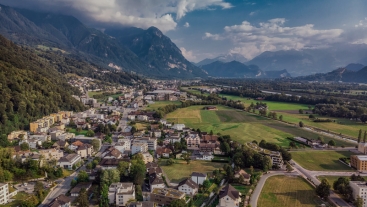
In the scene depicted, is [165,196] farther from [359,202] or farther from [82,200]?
[359,202]

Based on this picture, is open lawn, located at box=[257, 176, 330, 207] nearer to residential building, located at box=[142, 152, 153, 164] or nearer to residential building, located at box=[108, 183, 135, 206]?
residential building, located at box=[108, 183, 135, 206]

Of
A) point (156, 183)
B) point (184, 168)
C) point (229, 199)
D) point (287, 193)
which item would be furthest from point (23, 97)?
point (287, 193)

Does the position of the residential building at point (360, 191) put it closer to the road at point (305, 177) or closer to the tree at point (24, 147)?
the road at point (305, 177)

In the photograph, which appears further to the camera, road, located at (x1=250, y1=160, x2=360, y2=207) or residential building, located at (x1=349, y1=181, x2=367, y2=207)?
Result: road, located at (x1=250, y1=160, x2=360, y2=207)

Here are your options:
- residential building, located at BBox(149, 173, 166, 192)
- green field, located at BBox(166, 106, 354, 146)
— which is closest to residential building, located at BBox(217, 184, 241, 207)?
residential building, located at BBox(149, 173, 166, 192)

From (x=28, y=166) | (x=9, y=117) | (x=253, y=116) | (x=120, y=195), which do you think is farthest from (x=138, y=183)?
(x=253, y=116)

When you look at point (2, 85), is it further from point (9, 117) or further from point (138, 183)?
point (138, 183)
